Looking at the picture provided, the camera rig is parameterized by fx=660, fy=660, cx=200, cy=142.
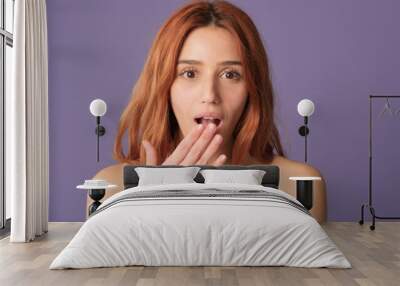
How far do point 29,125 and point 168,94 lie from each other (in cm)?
156

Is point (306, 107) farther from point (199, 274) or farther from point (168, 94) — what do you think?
point (199, 274)

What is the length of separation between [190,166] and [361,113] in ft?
6.81

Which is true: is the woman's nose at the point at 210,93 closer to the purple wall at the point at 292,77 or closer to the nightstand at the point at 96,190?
the purple wall at the point at 292,77

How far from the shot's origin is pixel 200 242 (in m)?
4.66

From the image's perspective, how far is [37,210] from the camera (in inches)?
261

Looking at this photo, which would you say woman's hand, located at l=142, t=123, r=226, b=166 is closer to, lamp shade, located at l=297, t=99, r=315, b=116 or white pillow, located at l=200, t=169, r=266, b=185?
white pillow, located at l=200, t=169, r=266, b=185

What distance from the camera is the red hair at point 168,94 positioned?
7.17 metres

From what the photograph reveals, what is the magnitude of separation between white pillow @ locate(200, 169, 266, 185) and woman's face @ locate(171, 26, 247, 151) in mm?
642

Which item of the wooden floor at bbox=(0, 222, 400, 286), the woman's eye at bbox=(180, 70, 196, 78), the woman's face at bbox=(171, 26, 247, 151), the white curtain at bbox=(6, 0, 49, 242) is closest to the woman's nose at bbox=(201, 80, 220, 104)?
the woman's face at bbox=(171, 26, 247, 151)

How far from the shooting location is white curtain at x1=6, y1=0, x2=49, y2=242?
6246 mm

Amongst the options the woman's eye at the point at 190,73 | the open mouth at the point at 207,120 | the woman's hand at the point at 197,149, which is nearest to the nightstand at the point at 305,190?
the woman's hand at the point at 197,149

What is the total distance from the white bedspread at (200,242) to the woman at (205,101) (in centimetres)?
245

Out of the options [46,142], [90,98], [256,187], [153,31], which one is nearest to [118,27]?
[153,31]

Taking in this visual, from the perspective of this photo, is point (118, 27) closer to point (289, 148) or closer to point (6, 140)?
point (6, 140)
